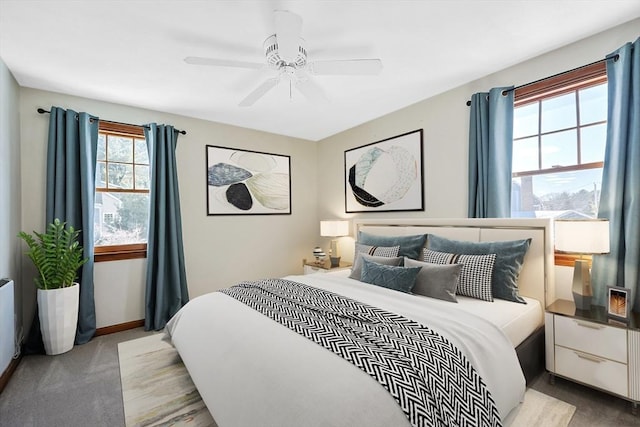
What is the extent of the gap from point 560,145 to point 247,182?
3.50 metres

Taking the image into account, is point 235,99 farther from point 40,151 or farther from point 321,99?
point 40,151

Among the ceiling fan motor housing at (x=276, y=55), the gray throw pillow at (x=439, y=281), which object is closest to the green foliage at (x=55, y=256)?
the ceiling fan motor housing at (x=276, y=55)

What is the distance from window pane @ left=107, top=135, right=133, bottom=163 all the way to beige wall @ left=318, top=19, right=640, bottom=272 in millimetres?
2789

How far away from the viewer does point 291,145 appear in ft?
15.6

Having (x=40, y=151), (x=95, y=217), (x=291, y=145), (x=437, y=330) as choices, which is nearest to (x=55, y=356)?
(x=95, y=217)

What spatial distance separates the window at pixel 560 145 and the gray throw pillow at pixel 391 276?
1.19 meters

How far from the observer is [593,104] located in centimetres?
231

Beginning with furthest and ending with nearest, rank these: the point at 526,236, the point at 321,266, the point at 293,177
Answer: the point at 293,177
the point at 321,266
the point at 526,236

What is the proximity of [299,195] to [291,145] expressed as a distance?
0.79 meters

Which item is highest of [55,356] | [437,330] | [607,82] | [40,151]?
[607,82]

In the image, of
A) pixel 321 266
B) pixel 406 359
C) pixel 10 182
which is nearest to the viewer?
pixel 406 359

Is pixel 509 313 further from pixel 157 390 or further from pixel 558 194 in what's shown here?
pixel 157 390

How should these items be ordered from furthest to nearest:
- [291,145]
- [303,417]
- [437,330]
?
[291,145] < [437,330] < [303,417]

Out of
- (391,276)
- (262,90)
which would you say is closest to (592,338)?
(391,276)
